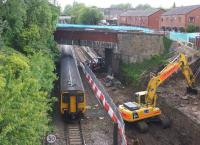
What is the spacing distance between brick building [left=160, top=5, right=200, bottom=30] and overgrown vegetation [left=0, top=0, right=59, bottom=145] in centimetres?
3847

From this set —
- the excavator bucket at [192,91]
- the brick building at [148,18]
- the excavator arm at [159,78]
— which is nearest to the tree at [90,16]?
the brick building at [148,18]

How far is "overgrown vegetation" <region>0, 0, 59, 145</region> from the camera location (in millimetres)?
14234

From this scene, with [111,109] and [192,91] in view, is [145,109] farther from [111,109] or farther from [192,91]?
[192,91]

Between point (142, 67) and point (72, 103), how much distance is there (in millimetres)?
22379

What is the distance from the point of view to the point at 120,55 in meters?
50.8

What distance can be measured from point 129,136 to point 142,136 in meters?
0.95

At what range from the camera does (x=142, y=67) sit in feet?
161

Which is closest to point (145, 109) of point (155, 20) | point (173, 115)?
point (173, 115)

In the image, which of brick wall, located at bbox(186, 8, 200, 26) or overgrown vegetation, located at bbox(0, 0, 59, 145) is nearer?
overgrown vegetation, located at bbox(0, 0, 59, 145)

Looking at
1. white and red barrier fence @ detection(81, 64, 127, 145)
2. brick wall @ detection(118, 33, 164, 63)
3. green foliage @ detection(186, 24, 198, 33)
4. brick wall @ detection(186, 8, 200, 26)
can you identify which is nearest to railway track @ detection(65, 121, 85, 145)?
white and red barrier fence @ detection(81, 64, 127, 145)

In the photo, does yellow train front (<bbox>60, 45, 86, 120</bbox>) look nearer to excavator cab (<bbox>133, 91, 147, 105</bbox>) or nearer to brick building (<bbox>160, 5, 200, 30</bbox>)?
excavator cab (<bbox>133, 91, 147, 105</bbox>)

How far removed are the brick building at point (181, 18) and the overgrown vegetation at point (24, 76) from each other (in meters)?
38.5

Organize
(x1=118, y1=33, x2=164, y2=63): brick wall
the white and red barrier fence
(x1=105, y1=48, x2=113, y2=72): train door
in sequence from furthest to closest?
(x1=105, y1=48, x2=113, y2=72): train door → (x1=118, y1=33, x2=164, y2=63): brick wall → the white and red barrier fence

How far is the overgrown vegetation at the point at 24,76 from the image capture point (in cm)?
1423
